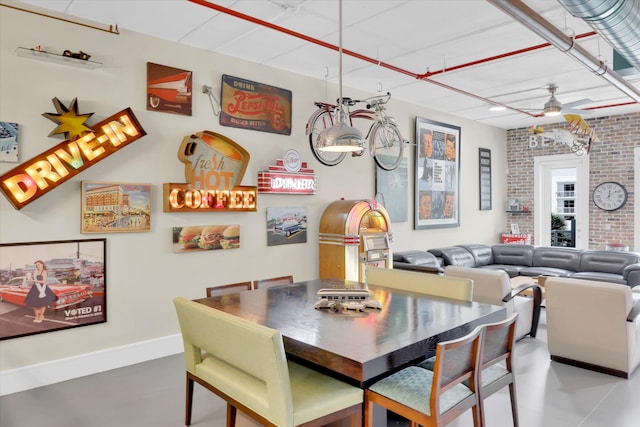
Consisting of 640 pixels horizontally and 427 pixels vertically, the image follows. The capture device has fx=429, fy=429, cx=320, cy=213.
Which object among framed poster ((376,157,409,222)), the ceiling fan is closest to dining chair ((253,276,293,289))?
framed poster ((376,157,409,222))

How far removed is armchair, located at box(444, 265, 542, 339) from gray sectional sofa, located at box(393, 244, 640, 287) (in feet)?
3.70

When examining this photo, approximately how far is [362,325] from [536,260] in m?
6.05

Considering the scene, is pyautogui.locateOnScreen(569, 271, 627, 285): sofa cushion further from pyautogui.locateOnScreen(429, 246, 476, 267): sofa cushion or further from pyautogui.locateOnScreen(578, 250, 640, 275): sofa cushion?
pyautogui.locateOnScreen(429, 246, 476, 267): sofa cushion

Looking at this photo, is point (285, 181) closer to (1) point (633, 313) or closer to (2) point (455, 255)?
(2) point (455, 255)

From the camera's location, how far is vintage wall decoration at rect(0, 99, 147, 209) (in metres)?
3.38

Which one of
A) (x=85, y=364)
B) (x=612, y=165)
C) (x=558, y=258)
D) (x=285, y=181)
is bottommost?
(x=85, y=364)

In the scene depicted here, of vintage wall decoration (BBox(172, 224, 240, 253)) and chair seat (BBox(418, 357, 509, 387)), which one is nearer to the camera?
chair seat (BBox(418, 357, 509, 387))

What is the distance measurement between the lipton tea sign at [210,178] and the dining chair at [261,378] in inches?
71.3

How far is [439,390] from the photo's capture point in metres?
1.97

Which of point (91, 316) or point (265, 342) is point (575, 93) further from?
point (91, 316)

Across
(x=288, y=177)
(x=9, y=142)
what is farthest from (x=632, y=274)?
(x=9, y=142)

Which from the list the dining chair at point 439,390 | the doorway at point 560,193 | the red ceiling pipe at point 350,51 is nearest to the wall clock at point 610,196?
the doorway at point 560,193

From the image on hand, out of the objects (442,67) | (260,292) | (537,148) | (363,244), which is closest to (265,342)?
(260,292)

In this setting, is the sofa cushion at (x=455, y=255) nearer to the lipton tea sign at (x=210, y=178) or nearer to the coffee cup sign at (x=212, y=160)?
the lipton tea sign at (x=210, y=178)
